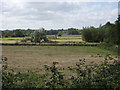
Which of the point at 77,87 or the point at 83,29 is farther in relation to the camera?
the point at 83,29

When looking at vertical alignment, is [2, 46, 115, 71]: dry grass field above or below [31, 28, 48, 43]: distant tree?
below

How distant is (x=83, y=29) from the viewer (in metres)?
36.1

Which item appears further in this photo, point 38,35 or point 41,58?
point 38,35

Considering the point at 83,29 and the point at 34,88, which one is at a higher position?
the point at 83,29

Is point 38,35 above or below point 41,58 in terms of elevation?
above

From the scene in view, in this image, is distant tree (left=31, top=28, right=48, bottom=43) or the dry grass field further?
distant tree (left=31, top=28, right=48, bottom=43)

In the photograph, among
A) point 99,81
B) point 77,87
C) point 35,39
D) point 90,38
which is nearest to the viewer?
point 77,87

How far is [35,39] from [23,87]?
29012 millimetres

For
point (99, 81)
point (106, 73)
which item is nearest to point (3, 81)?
point (99, 81)

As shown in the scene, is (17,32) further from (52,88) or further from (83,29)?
(52,88)

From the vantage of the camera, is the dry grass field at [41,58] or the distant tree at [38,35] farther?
the distant tree at [38,35]

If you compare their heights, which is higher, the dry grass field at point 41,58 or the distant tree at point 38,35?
the distant tree at point 38,35

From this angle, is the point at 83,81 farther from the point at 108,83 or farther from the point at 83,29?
the point at 83,29

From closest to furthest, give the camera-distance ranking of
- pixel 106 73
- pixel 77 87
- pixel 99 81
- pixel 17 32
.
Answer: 1. pixel 77 87
2. pixel 99 81
3. pixel 106 73
4. pixel 17 32
